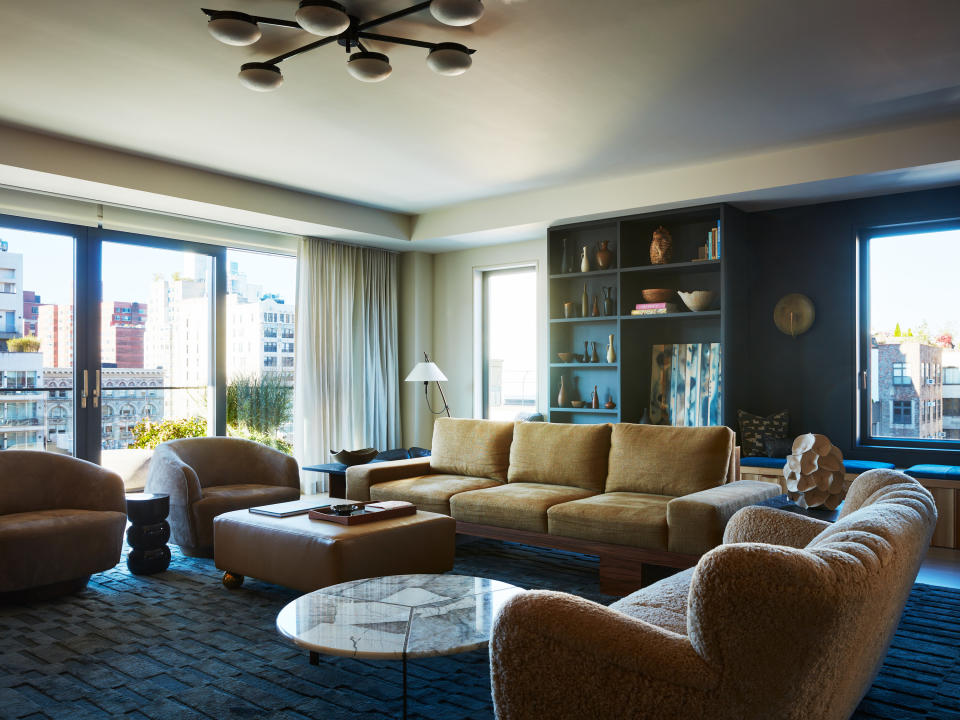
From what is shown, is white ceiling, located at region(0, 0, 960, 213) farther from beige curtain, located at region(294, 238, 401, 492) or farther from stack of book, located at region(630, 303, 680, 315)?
beige curtain, located at region(294, 238, 401, 492)

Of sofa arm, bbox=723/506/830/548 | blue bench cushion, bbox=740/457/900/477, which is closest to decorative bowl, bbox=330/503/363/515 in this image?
sofa arm, bbox=723/506/830/548

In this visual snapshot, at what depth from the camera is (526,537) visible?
4.01 m

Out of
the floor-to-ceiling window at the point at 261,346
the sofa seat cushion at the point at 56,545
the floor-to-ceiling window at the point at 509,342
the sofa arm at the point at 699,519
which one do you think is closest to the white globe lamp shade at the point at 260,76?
the sofa seat cushion at the point at 56,545

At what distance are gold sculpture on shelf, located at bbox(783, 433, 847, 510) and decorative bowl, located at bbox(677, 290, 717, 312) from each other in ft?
8.20

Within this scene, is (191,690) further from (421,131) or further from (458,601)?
(421,131)

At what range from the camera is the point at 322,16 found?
294cm

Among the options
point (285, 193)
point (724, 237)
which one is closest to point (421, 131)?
point (285, 193)

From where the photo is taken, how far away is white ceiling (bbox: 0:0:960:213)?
3.09 meters

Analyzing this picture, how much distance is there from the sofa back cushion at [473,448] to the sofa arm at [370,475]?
0.24 m

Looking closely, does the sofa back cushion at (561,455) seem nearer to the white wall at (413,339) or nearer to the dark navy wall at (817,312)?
the dark navy wall at (817,312)

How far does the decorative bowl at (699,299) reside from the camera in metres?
5.64

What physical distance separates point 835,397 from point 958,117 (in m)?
2.11

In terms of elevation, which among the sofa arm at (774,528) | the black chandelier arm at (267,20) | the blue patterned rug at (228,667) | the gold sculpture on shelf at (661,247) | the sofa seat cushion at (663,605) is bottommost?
the blue patterned rug at (228,667)

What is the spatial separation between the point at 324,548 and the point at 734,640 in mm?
2233
